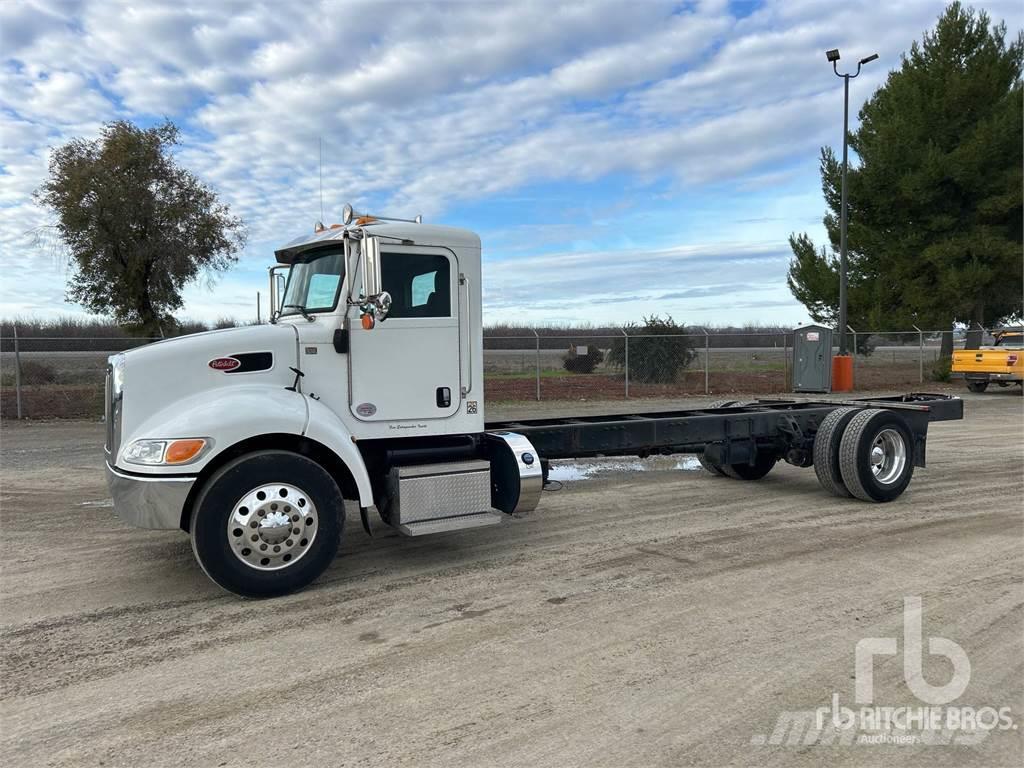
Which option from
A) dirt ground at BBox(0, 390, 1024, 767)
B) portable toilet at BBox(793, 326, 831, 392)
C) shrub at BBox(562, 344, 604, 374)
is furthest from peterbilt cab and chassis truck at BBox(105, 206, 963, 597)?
shrub at BBox(562, 344, 604, 374)

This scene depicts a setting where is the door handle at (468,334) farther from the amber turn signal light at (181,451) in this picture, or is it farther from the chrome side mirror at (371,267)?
the amber turn signal light at (181,451)

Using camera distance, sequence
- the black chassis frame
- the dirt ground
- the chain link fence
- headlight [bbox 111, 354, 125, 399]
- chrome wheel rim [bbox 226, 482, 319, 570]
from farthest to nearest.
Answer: the chain link fence → the black chassis frame → headlight [bbox 111, 354, 125, 399] → chrome wheel rim [bbox 226, 482, 319, 570] → the dirt ground

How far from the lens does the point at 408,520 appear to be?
18.7 ft

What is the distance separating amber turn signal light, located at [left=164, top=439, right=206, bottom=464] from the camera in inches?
194

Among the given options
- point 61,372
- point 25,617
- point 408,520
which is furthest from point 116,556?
point 61,372

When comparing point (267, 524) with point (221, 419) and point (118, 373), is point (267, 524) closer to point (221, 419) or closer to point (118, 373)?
point (221, 419)

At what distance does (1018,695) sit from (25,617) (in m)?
5.89

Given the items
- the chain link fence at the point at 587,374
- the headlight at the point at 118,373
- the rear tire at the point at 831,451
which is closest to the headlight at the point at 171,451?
the headlight at the point at 118,373

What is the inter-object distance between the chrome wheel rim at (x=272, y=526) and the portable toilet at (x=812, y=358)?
777 inches

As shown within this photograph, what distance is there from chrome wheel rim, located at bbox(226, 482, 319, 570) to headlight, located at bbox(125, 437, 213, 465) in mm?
439

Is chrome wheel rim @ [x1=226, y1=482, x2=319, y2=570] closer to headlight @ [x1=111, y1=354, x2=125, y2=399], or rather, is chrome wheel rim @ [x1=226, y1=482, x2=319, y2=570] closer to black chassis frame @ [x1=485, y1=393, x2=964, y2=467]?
headlight @ [x1=111, y1=354, x2=125, y2=399]

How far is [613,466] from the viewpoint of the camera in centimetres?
1101

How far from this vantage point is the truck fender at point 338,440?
532cm

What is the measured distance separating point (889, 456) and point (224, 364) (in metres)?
7.15
